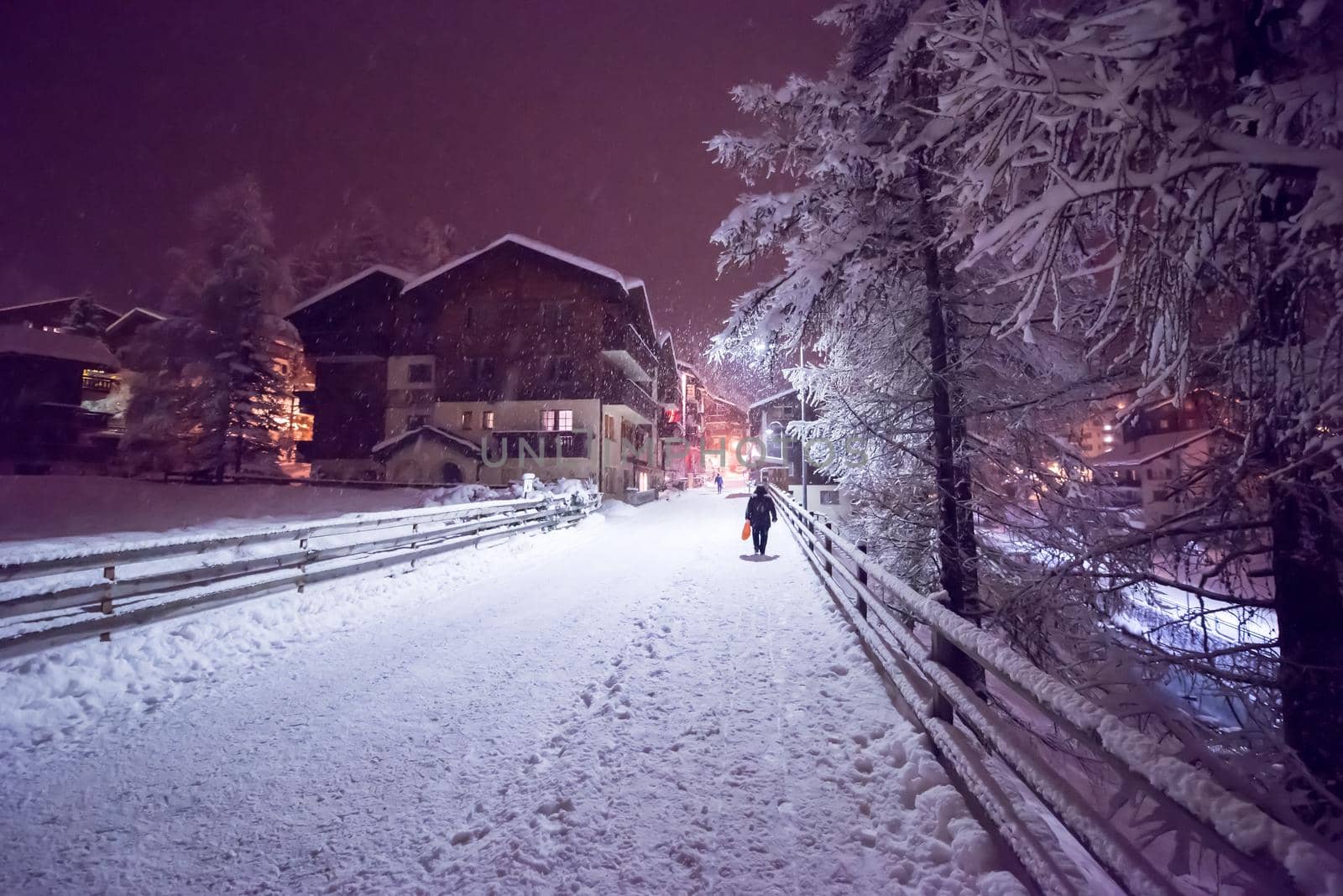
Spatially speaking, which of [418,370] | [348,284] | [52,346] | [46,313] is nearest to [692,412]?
[418,370]

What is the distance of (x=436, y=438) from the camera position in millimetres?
32656

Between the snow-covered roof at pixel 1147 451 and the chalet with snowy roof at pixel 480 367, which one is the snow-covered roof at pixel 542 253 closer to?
the chalet with snowy roof at pixel 480 367

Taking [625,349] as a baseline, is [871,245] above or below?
below

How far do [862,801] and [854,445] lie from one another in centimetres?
669

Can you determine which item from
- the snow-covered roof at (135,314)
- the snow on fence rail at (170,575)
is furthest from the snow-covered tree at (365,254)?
the snow on fence rail at (170,575)

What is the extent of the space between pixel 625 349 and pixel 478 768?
1235 inches

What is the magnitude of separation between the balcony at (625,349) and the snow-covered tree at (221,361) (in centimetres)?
1946

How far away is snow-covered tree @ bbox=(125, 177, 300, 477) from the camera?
31656 mm

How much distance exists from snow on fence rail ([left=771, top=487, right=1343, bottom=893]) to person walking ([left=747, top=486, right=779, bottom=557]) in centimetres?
922

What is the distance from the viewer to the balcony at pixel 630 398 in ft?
110

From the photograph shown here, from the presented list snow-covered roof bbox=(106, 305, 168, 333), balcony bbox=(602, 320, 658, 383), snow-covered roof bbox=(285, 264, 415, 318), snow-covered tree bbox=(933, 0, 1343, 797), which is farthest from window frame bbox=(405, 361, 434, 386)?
snow-covered tree bbox=(933, 0, 1343, 797)

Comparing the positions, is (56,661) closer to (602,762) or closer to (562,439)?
(602,762)

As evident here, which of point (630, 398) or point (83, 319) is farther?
point (83, 319)

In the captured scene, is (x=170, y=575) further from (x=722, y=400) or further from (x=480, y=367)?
(x=722, y=400)
